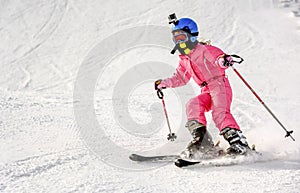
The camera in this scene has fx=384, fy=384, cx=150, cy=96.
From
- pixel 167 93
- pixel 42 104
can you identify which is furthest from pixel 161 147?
pixel 167 93

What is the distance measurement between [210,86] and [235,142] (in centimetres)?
74

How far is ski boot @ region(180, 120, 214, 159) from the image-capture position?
4.22 m

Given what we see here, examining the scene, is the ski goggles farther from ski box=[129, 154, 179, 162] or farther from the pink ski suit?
ski box=[129, 154, 179, 162]

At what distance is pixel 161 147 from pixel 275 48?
27.8ft

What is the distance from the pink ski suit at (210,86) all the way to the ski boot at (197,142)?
0.07 meters

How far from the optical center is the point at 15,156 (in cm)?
394

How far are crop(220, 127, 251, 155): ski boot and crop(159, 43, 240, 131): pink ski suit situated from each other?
85 millimetres

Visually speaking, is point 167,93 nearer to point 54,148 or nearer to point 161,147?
point 161,147

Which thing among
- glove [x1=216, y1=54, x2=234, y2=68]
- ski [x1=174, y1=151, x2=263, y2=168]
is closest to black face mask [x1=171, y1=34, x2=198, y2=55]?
glove [x1=216, y1=54, x2=234, y2=68]

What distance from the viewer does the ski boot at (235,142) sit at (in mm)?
4027

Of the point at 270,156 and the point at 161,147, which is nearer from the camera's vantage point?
the point at 270,156

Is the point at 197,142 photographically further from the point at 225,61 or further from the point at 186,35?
the point at 186,35

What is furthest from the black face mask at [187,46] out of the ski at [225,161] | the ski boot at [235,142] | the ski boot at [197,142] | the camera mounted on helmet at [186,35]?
the ski at [225,161]

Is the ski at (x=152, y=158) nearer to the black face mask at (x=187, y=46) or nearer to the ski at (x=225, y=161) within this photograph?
the ski at (x=225, y=161)
